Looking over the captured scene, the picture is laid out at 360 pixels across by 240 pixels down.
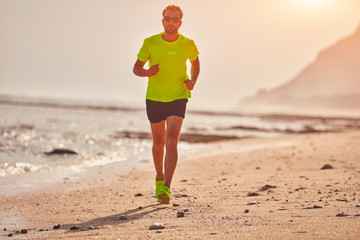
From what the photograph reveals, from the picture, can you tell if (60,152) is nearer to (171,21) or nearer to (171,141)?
(171,141)

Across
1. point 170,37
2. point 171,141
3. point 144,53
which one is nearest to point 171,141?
point 171,141

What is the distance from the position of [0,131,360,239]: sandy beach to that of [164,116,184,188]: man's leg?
0.35 m

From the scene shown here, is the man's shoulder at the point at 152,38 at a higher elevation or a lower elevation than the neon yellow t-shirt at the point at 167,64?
higher

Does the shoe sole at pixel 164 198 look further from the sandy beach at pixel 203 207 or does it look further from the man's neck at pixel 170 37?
the man's neck at pixel 170 37

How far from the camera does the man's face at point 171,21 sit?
217 inches

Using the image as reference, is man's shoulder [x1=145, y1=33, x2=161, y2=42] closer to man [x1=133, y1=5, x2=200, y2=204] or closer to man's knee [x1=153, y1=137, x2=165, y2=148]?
man [x1=133, y1=5, x2=200, y2=204]

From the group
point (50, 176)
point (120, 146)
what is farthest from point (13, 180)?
point (120, 146)

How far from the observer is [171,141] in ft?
18.5

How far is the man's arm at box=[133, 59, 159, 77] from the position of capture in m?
5.39

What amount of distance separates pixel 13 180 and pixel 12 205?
6.90 ft

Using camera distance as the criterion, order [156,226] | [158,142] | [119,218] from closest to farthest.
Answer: [156,226]
[119,218]
[158,142]

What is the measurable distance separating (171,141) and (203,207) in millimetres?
920

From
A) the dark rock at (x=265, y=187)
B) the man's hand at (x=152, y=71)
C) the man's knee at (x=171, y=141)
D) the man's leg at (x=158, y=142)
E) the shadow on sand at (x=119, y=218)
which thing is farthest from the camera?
the dark rock at (x=265, y=187)

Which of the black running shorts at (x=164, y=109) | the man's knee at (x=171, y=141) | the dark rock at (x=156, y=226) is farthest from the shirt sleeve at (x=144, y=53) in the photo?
the dark rock at (x=156, y=226)
